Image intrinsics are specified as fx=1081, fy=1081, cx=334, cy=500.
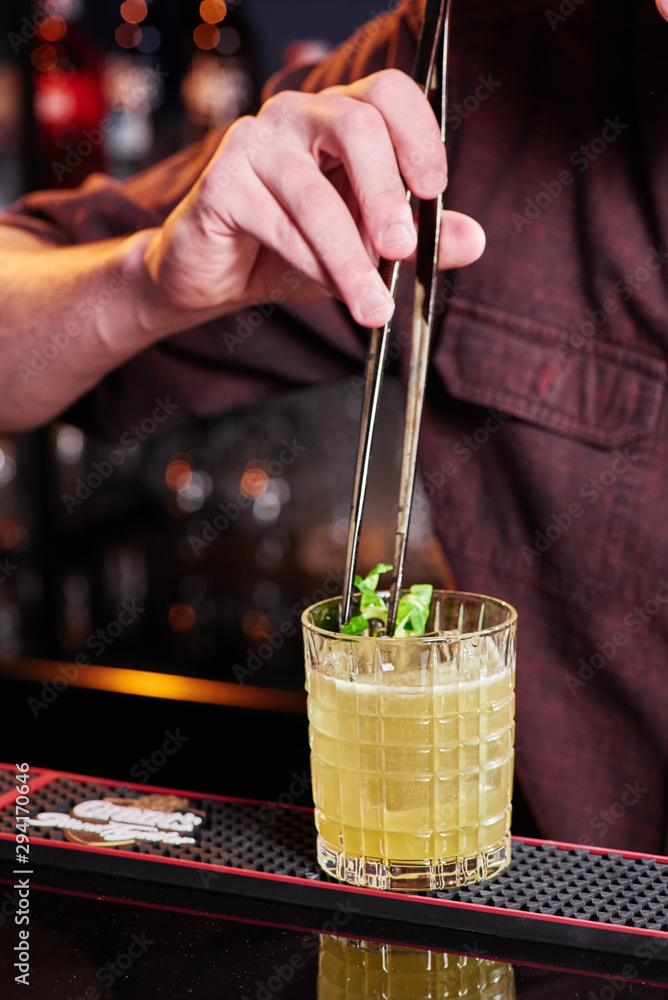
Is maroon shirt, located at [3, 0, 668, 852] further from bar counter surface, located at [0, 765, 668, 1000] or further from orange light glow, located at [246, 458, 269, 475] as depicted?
orange light glow, located at [246, 458, 269, 475]

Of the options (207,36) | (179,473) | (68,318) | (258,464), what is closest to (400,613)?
(68,318)

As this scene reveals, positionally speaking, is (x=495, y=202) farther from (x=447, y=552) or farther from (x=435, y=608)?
(x=435, y=608)

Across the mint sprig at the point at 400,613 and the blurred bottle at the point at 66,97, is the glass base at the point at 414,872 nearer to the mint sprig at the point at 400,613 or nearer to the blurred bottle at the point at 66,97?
the mint sprig at the point at 400,613

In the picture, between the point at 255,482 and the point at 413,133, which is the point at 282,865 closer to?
the point at 413,133

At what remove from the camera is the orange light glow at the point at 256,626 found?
235cm

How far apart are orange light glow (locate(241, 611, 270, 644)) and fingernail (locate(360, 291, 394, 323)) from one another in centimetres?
163

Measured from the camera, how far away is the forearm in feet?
3.66

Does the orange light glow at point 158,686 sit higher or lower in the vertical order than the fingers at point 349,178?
lower

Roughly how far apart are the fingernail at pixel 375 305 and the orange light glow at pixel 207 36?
1.87 m

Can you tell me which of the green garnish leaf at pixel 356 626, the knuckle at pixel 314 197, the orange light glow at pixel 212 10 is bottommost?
the green garnish leaf at pixel 356 626

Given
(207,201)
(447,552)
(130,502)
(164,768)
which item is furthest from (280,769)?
(130,502)

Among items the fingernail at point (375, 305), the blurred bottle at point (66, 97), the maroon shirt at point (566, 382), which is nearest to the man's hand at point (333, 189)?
the fingernail at point (375, 305)

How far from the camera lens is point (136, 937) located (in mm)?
685

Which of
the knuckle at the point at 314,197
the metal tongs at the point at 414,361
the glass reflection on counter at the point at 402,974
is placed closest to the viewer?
the glass reflection on counter at the point at 402,974
